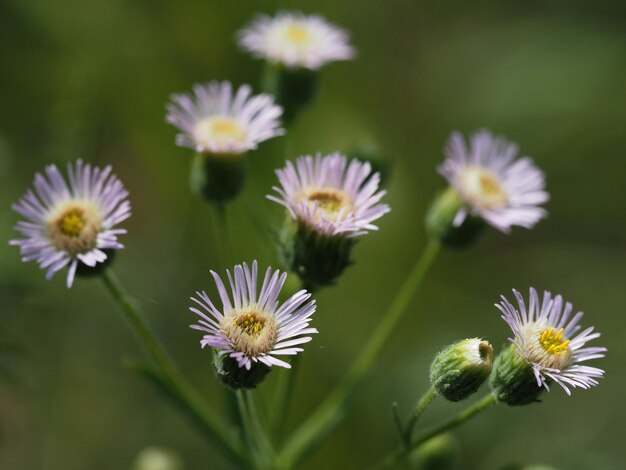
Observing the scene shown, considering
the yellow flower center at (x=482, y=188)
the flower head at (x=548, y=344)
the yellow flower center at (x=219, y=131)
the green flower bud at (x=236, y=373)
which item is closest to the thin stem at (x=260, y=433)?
the green flower bud at (x=236, y=373)

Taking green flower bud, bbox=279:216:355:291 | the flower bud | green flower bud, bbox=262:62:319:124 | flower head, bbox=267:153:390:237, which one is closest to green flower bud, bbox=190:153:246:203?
flower head, bbox=267:153:390:237

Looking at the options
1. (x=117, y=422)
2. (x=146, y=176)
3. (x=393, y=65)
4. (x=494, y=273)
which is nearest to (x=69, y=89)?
(x=146, y=176)

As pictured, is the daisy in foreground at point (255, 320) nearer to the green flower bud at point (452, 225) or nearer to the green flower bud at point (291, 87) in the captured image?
the green flower bud at point (452, 225)

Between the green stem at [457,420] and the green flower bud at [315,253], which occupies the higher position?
the green flower bud at [315,253]

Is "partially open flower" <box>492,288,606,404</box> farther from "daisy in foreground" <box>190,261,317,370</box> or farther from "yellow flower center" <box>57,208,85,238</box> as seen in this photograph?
"yellow flower center" <box>57,208,85,238</box>

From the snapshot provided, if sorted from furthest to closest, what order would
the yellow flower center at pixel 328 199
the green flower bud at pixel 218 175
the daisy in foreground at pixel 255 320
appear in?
the green flower bud at pixel 218 175 < the yellow flower center at pixel 328 199 < the daisy in foreground at pixel 255 320

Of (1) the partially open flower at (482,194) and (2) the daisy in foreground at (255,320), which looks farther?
(1) the partially open flower at (482,194)

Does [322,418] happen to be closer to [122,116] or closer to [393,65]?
[122,116]
